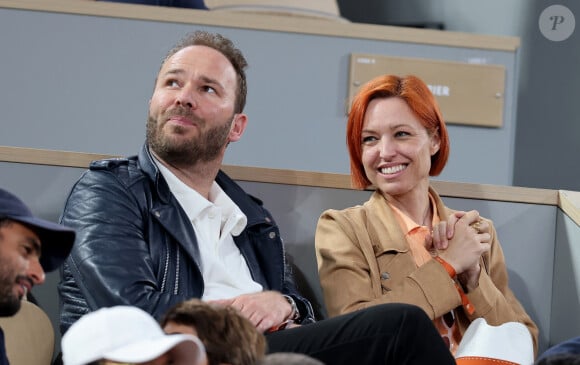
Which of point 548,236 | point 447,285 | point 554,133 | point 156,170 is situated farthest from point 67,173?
point 554,133

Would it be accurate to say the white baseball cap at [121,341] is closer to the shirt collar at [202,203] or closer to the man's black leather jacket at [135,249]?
the man's black leather jacket at [135,249]

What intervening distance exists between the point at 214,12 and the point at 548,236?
4.47 feet

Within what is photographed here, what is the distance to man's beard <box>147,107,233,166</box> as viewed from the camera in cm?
247

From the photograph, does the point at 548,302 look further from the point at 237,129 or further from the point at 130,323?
the point at 130,323

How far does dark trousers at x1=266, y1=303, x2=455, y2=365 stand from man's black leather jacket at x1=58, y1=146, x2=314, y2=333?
26 centimetres

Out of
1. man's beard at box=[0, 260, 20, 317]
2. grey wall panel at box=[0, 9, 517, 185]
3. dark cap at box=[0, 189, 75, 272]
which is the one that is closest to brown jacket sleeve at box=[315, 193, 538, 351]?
dark cap at box=[0, 189, 75, 272]

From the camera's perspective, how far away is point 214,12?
373cm

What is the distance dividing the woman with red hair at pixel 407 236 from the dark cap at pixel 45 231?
0.81 m

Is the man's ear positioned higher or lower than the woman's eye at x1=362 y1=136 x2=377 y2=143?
higher

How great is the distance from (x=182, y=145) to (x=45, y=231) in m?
0.77

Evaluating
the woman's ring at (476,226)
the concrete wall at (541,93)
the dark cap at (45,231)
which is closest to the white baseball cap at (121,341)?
the dark cap at (45,231)

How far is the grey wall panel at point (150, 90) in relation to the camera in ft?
11.9

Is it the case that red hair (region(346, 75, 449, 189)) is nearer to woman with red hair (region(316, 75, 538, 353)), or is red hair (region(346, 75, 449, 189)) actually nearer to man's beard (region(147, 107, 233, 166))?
woman with red hair (region(316, 75, 538, 353))

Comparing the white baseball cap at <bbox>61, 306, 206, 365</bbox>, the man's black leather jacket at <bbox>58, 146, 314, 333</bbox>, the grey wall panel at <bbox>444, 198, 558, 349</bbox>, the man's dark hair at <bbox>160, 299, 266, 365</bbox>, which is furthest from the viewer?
the grey wall panel at <bbox>444, 198, 558, 349</bbox>
